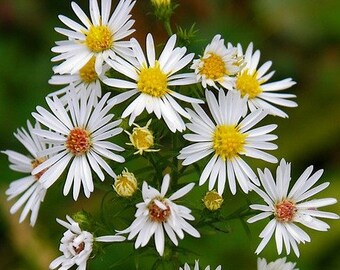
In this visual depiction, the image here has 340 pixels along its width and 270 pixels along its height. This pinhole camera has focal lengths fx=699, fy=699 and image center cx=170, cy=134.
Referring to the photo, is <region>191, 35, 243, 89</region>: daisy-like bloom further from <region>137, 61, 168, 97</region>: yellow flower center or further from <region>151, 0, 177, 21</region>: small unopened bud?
<region>151, 0, 177, 21</region>: small unopened bud

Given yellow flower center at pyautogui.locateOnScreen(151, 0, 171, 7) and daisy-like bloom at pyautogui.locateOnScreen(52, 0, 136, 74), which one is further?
yellow flower center at pyautogui.locateOnScreen(151, 0, 171, 7)

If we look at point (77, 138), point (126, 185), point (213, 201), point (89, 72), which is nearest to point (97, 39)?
point (89, 72)

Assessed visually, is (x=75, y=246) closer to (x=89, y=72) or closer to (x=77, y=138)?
(x=77, y=138)

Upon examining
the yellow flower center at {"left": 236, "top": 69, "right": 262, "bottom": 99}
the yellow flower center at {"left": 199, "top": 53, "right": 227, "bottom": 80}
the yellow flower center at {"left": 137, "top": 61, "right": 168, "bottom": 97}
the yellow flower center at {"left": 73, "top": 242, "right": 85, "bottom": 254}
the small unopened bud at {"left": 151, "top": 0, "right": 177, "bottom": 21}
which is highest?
the small unopened bud at {"left": 151, "top": 0, "right": 177, "bottom": 21}

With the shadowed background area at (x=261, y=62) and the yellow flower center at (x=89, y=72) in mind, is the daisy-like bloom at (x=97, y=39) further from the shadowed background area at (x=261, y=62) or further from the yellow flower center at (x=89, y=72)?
the shadowed background area at (x=261, y=62)

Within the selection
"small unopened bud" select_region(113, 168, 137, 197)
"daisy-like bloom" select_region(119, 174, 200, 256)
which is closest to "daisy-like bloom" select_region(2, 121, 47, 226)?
"small unopened bud" select_region(113, 168, 137, 197)

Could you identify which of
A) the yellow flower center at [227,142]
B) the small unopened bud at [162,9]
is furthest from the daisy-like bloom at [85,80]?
the yellow flower center at [227,142]

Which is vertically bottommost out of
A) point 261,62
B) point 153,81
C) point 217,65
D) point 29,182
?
point 29,182

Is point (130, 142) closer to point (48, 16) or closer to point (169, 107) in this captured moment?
point (169, 107)
